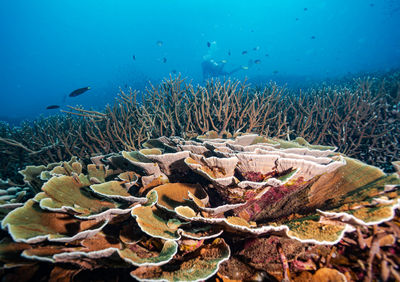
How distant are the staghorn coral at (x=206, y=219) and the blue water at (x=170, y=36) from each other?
79437 millimetres

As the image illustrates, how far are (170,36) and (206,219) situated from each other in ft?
362

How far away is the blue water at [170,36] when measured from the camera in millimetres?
80625

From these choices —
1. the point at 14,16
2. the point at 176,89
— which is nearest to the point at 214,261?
the point at 176,89

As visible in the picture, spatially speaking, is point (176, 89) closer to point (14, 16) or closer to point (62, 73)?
point (62, 73)

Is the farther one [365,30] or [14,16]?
[14,16]

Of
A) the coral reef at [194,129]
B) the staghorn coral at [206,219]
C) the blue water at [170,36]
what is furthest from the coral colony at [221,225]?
the blue water at [170,36]

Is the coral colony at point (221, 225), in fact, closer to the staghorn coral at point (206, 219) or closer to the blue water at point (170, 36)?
the staghorn coral at point (206, 219)

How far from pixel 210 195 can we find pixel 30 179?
2568 millimetres

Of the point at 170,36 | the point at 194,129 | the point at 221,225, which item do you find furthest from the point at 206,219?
the point at 170,36

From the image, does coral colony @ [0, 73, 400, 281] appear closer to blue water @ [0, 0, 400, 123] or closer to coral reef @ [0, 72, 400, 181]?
coral reef @ [0, 72, 400, 181]

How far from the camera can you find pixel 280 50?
10238 centimetres

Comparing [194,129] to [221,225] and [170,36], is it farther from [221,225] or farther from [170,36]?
[170,36]

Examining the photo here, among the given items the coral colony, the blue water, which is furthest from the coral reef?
the blue water

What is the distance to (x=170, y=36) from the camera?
311 feet
